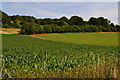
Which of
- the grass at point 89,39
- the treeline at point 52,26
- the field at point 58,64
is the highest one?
the treeline at point 52,26

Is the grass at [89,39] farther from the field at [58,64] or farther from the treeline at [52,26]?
the field at [58,64]

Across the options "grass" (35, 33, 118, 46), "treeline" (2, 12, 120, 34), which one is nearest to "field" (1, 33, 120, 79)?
"grass" (35, 33, 118, 46)

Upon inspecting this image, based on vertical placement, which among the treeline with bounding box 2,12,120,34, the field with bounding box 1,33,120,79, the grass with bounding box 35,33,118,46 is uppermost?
the treeline with bounding box 2,12,120,34

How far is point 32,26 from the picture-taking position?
2714 inches

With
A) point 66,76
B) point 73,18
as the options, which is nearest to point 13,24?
point 73,18

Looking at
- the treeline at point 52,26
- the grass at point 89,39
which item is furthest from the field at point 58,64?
the treeline at point 52,26

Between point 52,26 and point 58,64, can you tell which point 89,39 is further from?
point 58,64

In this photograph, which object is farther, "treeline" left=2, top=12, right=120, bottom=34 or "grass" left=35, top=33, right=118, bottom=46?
"treeline" left=2, top=12, right=120, bottom=34

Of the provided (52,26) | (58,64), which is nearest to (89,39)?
(52,26)

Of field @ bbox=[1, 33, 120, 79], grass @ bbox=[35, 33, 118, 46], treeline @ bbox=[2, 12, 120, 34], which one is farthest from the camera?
treeline @ bbox=[2, 12, 120, 34]

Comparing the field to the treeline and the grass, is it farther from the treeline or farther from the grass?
the treeline

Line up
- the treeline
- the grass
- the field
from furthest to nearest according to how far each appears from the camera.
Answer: the treeline < the grass < the field

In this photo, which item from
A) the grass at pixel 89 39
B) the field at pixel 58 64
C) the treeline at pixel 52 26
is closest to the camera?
the field at pixel 58 64

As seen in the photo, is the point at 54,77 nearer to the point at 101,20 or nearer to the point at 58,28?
the point at 58,28
